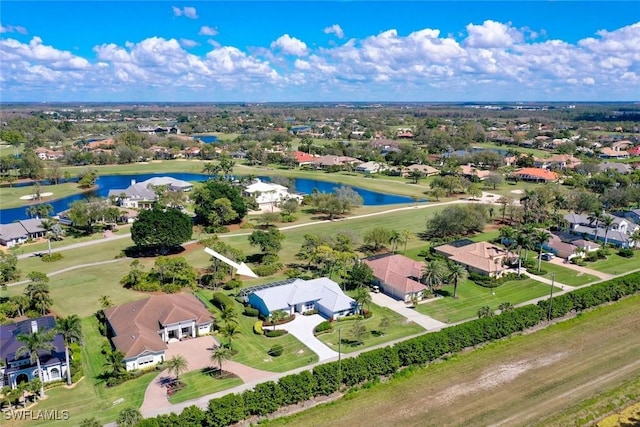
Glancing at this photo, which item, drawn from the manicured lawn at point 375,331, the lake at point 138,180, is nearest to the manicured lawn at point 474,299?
the manicured lawn at point 375,331

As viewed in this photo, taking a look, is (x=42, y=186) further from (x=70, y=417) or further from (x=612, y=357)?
(x=612, y=357)

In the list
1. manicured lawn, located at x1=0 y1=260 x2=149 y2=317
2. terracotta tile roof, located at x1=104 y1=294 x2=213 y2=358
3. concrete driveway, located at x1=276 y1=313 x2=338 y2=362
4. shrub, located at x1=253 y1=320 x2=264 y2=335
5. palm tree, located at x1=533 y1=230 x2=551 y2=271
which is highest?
palm tree, located at x1=533 y1=230 x2=551 y2=271

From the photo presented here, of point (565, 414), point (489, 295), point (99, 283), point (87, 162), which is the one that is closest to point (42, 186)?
point (87, 162)

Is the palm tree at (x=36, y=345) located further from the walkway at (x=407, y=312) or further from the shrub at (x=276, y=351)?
the walkway at (x=407, y=312)

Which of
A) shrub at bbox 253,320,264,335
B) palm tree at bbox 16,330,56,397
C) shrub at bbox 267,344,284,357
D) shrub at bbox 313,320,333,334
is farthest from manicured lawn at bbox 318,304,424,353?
palm tree at bbox 16,330,56,397

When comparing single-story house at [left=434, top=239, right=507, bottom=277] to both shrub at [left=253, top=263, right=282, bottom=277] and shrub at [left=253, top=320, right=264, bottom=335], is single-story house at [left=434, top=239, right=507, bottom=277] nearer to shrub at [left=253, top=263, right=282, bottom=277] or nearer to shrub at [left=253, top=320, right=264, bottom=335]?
shrub at [left=253, top=263, right=282, bottom=277]

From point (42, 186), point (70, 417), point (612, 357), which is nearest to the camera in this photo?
point (70, 417)
